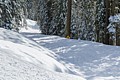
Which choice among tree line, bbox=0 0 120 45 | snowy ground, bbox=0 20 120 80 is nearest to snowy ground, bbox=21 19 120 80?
snowy ground, bbox=0 20 120 80

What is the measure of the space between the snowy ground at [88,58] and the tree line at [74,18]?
603cm

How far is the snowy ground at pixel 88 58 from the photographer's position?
11.4 m

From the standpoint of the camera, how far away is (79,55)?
1482cm

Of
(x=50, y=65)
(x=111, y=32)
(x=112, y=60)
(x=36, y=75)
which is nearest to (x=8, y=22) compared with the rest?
(x=111, y=32)

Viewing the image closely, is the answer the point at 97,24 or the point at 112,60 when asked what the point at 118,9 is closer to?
the point at 97,24

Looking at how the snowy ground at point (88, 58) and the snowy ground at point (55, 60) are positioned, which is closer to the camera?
the snowy ground at point (55, 60)

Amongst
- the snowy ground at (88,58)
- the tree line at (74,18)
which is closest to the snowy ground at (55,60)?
the snowy ground at (88,58)

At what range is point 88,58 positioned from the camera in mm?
14266

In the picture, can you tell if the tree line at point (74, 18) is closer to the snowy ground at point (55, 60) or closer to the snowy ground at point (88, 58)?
the snowy ground at point (55, 60)

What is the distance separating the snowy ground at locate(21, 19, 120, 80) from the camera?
11.4 meters

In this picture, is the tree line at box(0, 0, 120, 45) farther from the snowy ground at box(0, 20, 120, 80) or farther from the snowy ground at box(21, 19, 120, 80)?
Answer: the snowy ground at box(21, 19, 120, 80)

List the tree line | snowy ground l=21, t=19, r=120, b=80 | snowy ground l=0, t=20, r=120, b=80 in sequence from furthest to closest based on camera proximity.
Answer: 1. the tree line
2. snowy ground l=21, t=19, r=120, b=80
3. snowy ground l=0, t=20, r=120, b=80

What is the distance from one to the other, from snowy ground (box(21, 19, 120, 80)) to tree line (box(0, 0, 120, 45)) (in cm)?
603

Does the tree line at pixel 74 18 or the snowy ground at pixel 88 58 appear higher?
the tree line at pixel 74 18
